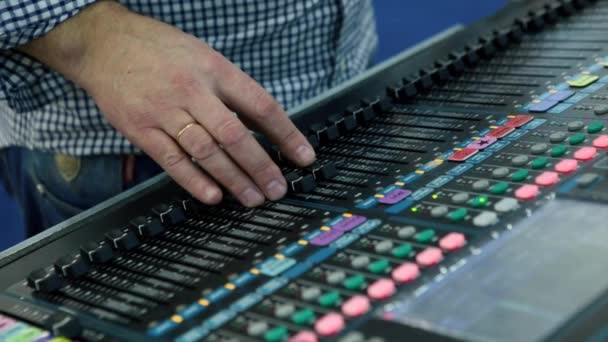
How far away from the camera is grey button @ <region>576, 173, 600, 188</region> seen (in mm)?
777

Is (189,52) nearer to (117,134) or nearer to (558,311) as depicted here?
(117,134)

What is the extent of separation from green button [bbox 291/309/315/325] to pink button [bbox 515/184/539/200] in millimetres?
222

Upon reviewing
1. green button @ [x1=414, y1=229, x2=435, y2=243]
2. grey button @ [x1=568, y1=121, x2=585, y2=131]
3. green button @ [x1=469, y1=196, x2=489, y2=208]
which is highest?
grey button @ [x1=568, y1=121, x2=585, y2=131]

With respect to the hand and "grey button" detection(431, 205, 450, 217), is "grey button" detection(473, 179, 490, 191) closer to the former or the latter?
"grey button" detection(431, 205, 450, 217)

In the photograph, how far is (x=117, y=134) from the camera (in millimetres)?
1370

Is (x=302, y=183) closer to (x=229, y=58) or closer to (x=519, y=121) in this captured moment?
(x=519, y=121)

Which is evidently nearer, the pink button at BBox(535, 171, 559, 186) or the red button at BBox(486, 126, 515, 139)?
the pink button at BBox(535, 171, 559, 186)

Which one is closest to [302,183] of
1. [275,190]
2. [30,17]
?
[275,190]

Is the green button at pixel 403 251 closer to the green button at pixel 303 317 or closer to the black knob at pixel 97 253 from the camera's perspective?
the green button at pixel 303 317

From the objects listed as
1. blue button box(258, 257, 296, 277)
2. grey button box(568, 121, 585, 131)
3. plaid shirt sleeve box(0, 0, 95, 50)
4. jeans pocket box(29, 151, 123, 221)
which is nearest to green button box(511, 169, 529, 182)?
grey button box(568, 121, 585, 131)

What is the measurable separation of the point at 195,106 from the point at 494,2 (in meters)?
1.70

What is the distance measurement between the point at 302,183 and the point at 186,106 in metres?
0.17

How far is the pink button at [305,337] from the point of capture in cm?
65

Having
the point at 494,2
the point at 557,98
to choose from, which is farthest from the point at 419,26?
the point at 557,98
